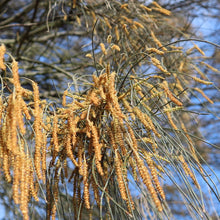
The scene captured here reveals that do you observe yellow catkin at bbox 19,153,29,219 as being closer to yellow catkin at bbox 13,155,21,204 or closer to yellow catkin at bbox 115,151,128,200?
yellow catkin at bbox 13,155,21,204

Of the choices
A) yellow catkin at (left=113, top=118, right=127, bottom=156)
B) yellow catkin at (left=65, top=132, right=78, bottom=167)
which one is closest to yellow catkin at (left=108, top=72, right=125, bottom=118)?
yellow catkin at (left=113, top=118, right=127, bottom=156)

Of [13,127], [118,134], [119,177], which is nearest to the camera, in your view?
[13,127]

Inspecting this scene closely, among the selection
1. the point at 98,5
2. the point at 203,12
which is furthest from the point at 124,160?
the point at 203,12

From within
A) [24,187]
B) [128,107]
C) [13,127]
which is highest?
[128,107]

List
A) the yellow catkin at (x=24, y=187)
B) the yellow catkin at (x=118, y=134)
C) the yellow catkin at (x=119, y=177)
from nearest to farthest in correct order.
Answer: the yellow catkin at (x=24, y=187), the yellow catkin at (x=119, y=177), the yellow catkin at (x=118, y=134)

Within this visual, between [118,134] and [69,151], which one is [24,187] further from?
[118,134]

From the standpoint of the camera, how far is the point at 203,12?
2.81m

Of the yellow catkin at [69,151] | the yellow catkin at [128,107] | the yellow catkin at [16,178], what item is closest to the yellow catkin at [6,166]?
the yellow catkin at [16,178]

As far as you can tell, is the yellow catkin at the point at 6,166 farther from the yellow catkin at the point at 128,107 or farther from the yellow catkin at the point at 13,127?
the yellow catkin at the point at 128,107

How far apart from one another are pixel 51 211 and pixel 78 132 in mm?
260

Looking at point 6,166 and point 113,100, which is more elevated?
point 113,100

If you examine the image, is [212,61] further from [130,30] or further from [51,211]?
[51,211]

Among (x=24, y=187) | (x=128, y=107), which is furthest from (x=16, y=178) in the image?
(x=128, y=107)

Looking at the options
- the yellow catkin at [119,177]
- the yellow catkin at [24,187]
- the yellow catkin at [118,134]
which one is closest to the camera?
the yellow catkin at [24,187]
